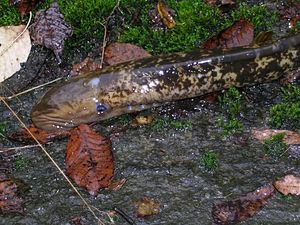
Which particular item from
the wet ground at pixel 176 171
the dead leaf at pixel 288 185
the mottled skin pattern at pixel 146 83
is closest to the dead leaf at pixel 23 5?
the wet ground at pixel 176 171

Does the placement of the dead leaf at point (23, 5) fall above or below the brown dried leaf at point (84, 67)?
above

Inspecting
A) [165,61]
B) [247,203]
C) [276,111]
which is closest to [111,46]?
[165,61]

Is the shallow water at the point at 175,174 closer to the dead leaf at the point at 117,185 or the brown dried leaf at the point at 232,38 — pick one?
the dead leaf at the point at 117,185

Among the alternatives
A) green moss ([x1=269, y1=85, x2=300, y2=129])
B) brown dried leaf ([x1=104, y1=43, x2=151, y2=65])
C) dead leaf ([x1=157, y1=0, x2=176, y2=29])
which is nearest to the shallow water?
green moss ([x1=269, y1=85, x2=300, y2=129])

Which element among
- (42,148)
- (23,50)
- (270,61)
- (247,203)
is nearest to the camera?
(247,203)

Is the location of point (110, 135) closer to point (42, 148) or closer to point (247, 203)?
point (42, 148)

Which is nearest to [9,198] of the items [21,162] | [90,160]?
[21,162]
